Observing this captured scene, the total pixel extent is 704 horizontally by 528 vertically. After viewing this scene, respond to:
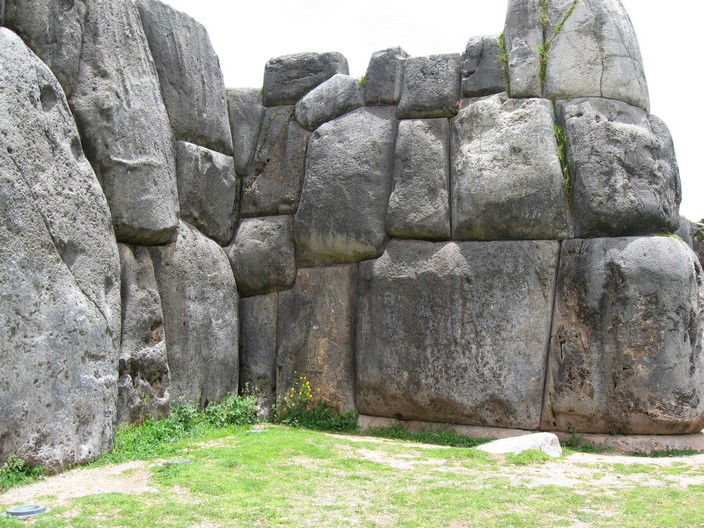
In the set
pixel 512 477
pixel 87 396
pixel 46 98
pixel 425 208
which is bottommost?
pixel 512 477

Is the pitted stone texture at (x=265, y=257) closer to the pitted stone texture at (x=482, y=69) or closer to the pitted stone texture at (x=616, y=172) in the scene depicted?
the pitted stone texture at (x=482, y=69)

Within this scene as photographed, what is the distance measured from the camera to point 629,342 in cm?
928

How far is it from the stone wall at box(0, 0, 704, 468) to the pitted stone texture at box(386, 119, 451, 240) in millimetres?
29

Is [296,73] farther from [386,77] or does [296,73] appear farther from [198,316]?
[198,316]

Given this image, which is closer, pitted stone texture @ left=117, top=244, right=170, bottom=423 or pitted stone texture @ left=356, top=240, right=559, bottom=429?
pitted stone texture @ left=117, top=244, right=170, bottom=423

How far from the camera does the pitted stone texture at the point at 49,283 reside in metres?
6.89

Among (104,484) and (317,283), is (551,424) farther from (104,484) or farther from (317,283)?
(104,484)

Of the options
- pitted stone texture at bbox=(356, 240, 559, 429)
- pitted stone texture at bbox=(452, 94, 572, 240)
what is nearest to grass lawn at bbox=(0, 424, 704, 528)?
pitted stone texture at bbox=(356, 240, 559, 429)

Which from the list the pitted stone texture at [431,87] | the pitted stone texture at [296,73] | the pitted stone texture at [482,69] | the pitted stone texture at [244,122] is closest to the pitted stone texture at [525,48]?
the pitted stone texture at [482,69]

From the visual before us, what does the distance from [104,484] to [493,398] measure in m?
5.04

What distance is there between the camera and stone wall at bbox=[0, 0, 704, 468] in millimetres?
8312

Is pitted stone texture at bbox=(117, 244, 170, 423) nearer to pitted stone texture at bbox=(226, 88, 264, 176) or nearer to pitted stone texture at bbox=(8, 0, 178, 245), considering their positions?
pitted stone texture at bbox=(8, 0, 178, 245)

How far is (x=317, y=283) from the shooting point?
437 inches

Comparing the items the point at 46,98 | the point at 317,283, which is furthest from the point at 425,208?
the point at 46,98
